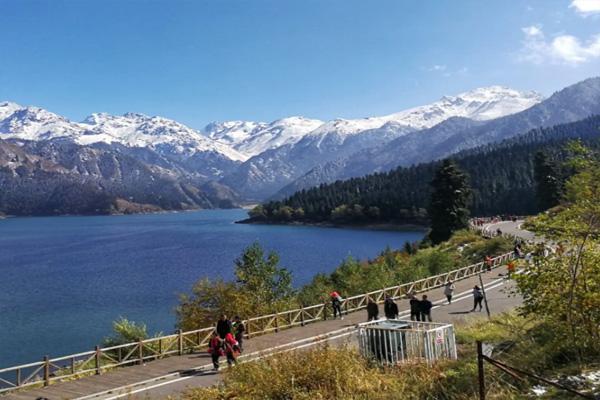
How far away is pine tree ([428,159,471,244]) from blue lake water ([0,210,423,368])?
61.5ft

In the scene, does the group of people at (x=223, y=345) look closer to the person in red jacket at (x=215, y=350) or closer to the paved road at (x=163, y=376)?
the person in red jacket at (x=215, y=350)

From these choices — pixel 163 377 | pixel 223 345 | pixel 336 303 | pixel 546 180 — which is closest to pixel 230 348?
pixel 223 345

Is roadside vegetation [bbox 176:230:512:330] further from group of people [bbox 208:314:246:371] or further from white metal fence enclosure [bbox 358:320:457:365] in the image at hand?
white metal fence enclosure [bbox 358:320:457:365]

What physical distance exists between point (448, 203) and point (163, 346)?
5474cm

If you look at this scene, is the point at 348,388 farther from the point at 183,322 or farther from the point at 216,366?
the point at 183,322

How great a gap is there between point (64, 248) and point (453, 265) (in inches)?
4464

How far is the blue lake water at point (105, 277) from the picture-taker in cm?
4938

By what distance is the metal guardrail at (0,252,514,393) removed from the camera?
66.0 feet

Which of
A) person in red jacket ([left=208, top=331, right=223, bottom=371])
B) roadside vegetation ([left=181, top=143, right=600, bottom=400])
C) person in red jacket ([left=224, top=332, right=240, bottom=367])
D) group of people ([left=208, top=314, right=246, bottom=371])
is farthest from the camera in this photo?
person in red jacket ([left=208, top=331, right=223, bottom=371])

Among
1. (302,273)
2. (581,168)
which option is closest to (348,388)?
(581,168)

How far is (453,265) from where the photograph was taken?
52188 millimetres

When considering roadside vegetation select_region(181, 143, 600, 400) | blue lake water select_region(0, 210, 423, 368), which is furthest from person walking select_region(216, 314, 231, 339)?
blue lake water select_region(0, 210, 423, 368)

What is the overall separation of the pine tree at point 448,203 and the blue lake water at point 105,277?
18758 millimetres

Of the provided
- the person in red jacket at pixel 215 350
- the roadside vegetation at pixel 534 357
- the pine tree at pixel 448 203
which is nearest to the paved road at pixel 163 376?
the person in red jacket at pixel 215 350
